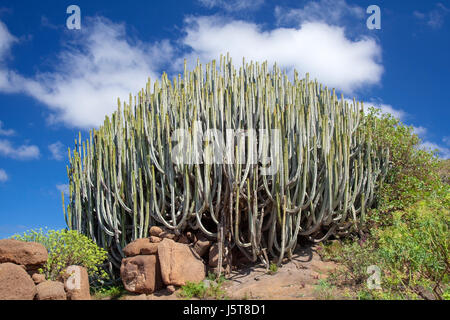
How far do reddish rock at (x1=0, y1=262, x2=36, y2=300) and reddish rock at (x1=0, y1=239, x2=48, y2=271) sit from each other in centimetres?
39

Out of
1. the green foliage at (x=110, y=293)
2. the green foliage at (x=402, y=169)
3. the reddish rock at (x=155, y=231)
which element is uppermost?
the green foliage at (x=402, y=169)

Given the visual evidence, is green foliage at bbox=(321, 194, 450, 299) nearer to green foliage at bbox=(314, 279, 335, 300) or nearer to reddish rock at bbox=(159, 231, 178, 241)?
green foliage at bbox=(314, 279, 335, 300)

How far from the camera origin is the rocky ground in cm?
704

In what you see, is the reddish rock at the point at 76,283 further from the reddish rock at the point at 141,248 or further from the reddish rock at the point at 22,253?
the reddish rock at the point at 141,248

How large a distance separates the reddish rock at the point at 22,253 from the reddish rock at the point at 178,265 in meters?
2.57

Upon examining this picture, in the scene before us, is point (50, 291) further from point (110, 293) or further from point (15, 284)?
point (110, 293)

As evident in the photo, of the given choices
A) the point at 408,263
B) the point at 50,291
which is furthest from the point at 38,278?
the point at 408,263

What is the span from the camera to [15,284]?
275 inches

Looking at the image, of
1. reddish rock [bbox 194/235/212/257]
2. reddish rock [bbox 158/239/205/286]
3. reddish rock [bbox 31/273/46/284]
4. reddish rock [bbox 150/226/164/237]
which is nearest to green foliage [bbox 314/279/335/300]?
reddish rock [bbox 158/239/205/286]

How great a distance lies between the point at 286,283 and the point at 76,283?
14.1 feet

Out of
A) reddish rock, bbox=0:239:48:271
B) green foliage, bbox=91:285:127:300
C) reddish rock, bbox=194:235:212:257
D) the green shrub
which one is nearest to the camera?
the green shrub

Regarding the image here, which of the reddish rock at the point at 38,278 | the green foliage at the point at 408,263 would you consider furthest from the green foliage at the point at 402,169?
the reddish rock at the point at 38,278

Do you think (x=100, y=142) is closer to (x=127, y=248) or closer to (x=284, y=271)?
(x=127, y=248)

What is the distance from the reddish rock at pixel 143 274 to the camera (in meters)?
7.75
